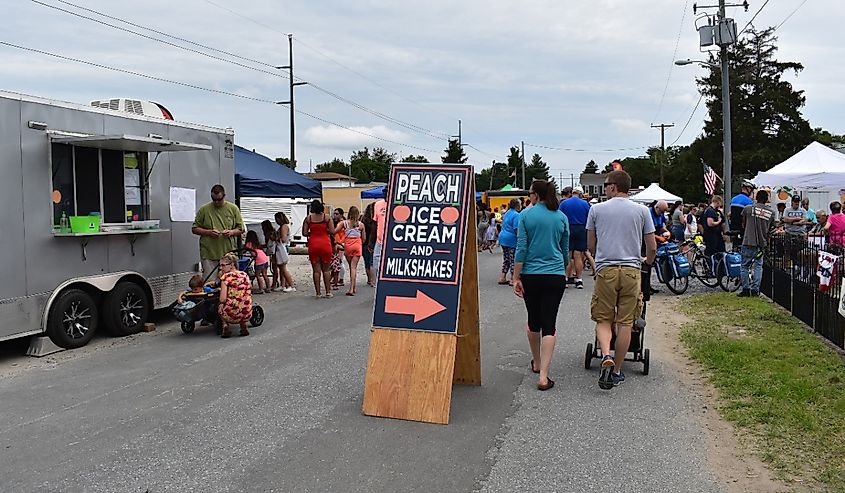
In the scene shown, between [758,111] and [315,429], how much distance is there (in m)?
58.2

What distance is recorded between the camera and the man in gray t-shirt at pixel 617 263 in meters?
6.84

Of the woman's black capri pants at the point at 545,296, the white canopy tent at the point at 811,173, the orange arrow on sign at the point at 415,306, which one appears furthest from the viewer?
the white canopy tent at the point at 811,173

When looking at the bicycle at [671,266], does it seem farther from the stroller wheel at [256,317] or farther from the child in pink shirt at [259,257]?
the child in pink shirt at [259,257]

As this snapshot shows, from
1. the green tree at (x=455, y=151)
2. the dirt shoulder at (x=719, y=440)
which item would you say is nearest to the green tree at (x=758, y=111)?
the green tree at (x=455, y=151)

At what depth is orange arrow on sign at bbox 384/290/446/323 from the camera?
246 inches

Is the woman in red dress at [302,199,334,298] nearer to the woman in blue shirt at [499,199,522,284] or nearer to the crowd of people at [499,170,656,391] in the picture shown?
the woman in blue shirt at [499,199,522,284]

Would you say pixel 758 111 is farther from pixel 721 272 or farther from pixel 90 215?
pixel 90 215

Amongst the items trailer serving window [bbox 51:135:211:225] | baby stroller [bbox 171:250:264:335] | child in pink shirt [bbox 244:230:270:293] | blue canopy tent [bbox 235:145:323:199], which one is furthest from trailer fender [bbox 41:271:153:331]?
blue canopy tent [bbox 235:145:323:199]

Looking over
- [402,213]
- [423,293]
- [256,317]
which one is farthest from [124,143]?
[423,293]

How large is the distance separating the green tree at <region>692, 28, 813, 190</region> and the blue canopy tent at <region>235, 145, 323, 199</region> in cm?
4578

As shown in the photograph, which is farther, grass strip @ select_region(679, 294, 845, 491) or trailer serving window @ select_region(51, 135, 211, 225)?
trailer serving window @ select_region(51, 135, 211, 225)

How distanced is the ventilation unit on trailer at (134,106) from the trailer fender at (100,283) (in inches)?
90.9

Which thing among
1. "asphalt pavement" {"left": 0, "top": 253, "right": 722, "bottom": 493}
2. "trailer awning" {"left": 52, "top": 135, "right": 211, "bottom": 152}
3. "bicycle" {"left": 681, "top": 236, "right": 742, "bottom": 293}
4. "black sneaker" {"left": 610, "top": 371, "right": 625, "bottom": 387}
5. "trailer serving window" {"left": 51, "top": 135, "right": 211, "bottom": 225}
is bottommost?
"asphalt pavement" {"left": 0, "top": 253, "right": 722, "bottom": 493}

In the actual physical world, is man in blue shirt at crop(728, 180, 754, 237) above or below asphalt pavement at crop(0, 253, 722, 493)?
above
